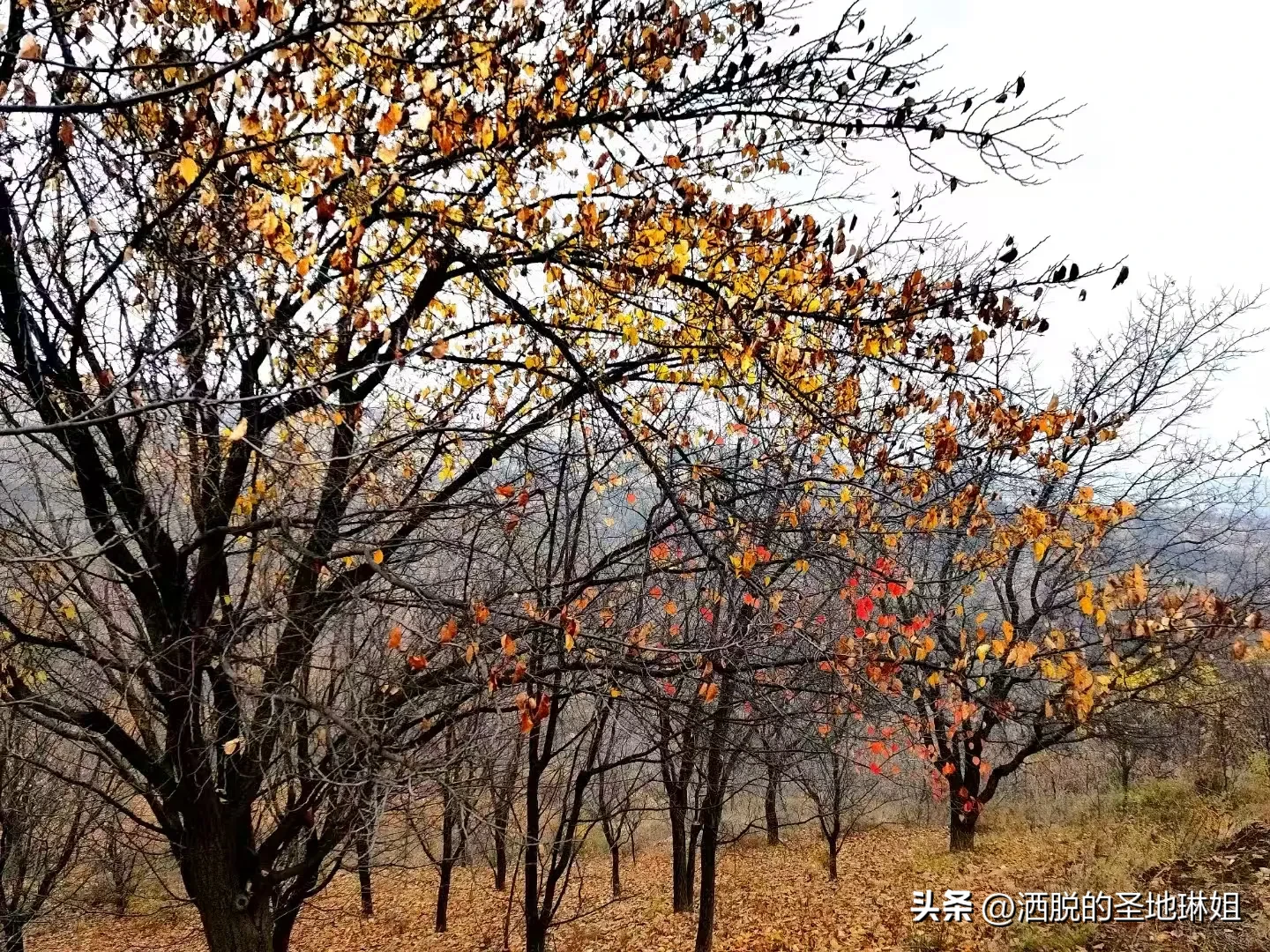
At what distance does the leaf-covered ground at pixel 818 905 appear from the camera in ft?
22.0

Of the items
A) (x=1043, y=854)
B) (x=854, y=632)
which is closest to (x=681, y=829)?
(x=1043, y=854)

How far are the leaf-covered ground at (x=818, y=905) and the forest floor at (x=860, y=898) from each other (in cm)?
3

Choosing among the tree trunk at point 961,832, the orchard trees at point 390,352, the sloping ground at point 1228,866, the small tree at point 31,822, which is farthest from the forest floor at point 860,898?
the orchard trees at point 390,352

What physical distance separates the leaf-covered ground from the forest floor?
3 cm

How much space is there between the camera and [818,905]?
36.5 ft

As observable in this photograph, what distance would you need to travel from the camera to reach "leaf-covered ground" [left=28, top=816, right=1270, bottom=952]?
6719 mm

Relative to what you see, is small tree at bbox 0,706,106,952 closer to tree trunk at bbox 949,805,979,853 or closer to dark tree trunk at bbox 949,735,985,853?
dark tree trunk at bbox 949,735,985,853

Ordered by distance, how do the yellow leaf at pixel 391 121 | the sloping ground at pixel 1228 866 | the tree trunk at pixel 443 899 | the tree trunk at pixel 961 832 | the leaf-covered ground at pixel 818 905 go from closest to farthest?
the yellow leaf at pixel 391 121, the sloping ground at pixel 1228 866, the leaf-covered ground at pixel 818 905, the tree trunk at pixel 443 899, the tree trunk at pixel 961 832

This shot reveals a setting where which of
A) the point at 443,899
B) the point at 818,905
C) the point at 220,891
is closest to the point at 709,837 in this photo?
the point at 818,905

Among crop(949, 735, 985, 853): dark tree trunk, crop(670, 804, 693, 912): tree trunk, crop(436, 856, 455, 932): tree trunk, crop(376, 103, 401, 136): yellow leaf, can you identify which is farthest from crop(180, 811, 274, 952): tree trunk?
crop(949, 735, 985, 853): dark tree trunk

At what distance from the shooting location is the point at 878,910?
994 cm

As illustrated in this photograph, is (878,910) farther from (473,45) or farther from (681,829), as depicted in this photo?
(473,45)

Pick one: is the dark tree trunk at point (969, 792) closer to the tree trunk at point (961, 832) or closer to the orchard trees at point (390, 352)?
the tree trunk at point (961, 832)

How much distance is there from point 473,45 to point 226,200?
4.86 feet
